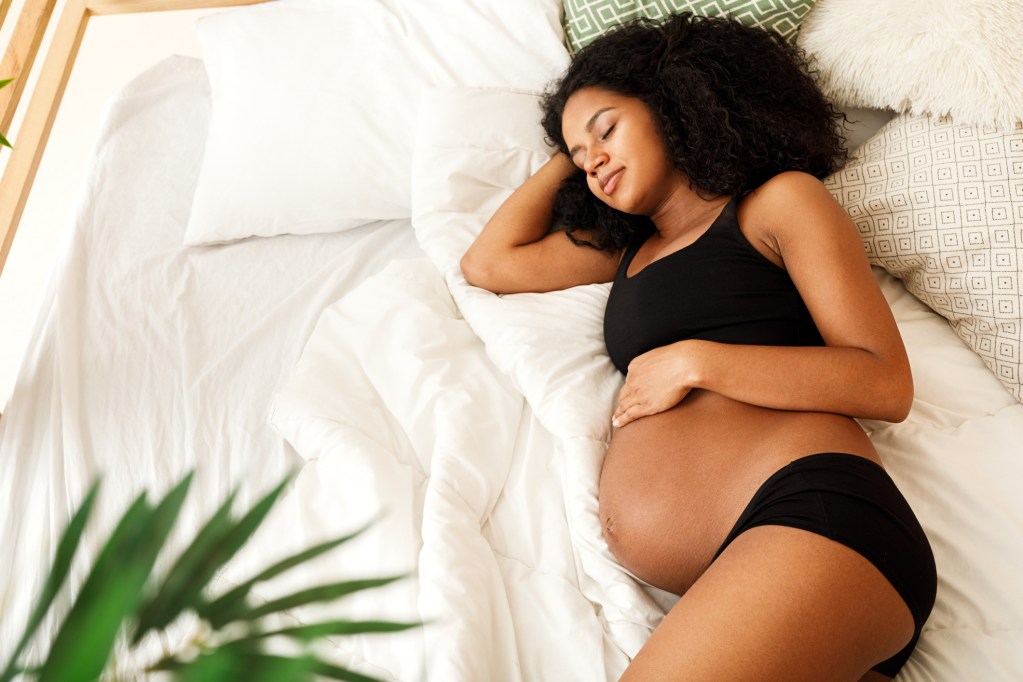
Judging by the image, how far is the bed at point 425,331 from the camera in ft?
3.51

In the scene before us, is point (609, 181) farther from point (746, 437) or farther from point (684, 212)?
point (746, 437)

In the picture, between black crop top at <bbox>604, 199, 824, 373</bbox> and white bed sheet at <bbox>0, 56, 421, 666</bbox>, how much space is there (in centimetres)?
56

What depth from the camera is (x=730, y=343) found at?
3.94ft

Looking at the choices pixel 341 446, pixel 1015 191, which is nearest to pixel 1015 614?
pixel 1015 191

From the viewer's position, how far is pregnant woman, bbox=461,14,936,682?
900 mm

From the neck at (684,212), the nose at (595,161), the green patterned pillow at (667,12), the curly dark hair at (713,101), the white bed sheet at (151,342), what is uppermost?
the green patterned pillow at (667,12)

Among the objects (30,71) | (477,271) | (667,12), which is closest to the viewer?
(477,271)

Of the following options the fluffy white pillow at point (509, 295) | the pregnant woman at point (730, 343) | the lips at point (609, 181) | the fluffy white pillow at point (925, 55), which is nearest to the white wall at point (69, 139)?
the fluffy white pillow at point (509, 295)

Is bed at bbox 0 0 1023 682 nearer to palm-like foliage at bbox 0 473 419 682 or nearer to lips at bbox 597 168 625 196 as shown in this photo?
lips at bbox 597 168 625 196

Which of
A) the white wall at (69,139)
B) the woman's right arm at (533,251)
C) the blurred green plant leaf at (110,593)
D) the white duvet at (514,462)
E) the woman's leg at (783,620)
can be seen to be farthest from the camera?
the white wall at (69,139)

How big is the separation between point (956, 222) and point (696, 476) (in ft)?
2.15

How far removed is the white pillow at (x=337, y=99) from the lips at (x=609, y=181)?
438 mm

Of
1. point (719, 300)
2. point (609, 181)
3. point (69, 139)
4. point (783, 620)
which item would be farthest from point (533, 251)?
point (69, 139)

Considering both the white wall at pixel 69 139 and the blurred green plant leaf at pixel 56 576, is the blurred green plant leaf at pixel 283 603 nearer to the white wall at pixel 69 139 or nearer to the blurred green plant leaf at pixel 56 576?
the blurred green plant leaf at pixel 56 576
